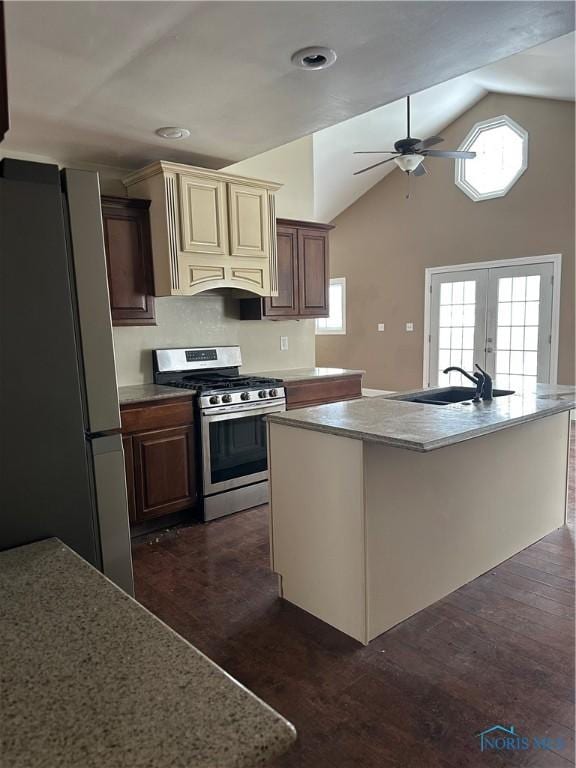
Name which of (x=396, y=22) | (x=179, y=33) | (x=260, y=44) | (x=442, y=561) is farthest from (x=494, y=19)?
(x=442, y=561)

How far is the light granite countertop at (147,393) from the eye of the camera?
125 inches

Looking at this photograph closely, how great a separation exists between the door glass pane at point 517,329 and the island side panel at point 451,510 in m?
3.48

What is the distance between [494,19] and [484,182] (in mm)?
4977

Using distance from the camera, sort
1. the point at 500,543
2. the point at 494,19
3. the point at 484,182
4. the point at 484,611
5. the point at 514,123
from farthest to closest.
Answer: the point at 484,182 → the point at 514,123 → the point at 500,543 → the point at 484,611 → the point at 494,19

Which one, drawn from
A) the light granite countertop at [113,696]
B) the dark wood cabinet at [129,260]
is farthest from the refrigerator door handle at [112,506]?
the dark wood cabinet at [129,260]

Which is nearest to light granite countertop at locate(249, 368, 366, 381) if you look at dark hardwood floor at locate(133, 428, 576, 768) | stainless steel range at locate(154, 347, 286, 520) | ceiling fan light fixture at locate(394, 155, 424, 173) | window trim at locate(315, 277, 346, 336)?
stainless steel range at locate(154, 347, 286, 520)

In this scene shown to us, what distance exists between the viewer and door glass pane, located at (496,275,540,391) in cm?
627

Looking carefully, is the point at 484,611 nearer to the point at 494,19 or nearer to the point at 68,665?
the point at 68,665

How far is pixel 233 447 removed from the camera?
144 inches

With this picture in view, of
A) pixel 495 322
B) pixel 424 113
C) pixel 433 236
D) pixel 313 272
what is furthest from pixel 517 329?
pixel 313 272

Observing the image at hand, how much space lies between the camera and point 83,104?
276cm

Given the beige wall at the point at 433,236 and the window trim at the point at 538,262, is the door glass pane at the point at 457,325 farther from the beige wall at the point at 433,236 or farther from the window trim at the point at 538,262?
the beige wall at the point at 433,236

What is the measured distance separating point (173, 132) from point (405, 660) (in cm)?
310

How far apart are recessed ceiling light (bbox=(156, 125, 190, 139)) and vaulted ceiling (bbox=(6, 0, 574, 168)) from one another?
7 centimetres
